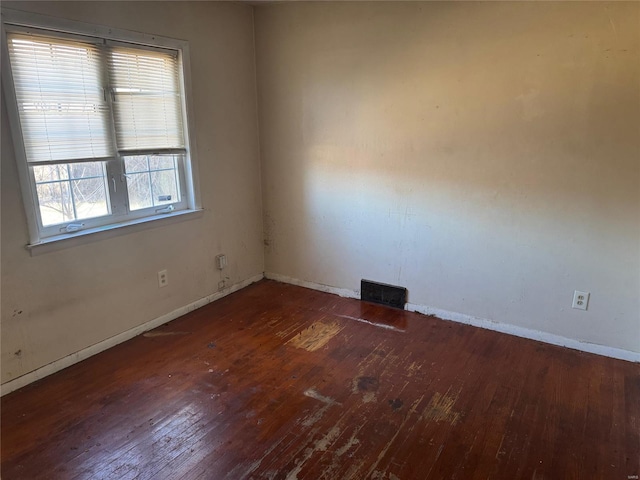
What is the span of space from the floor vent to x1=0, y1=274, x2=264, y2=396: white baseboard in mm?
1215

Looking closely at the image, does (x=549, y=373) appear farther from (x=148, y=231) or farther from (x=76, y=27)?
(x=76, y=27)

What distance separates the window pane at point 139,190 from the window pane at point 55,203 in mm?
432

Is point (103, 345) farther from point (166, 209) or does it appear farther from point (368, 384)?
point (368, 384)

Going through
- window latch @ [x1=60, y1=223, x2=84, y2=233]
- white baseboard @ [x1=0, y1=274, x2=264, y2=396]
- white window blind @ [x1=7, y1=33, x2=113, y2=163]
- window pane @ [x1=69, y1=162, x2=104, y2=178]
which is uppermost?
white window blind @ [x1=7, y1=33, x2=113, y2=163]

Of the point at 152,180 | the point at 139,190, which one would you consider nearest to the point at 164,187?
the point at 152,180

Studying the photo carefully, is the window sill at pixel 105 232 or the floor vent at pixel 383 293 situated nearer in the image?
the window sill at pixel 105 232

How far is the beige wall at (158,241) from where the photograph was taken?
2.48m

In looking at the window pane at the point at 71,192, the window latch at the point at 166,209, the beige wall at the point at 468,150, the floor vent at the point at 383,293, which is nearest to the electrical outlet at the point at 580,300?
the beige wall at the point at 468,150

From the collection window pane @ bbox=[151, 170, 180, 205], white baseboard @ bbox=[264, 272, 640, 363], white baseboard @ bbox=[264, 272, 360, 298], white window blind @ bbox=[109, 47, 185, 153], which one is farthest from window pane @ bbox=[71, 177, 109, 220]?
white baseboard @ bbox=[264, 272, 640, 363]

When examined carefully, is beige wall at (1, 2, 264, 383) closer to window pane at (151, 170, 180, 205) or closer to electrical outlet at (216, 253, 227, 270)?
electrical outlet at (216, 253, 227, 270)

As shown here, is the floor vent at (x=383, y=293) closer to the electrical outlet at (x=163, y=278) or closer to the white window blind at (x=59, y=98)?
the electrical outlet at (x=163, y=278)

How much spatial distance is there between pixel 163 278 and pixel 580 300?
3038 mm

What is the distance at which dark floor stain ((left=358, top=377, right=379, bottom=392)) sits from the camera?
8.27 ft

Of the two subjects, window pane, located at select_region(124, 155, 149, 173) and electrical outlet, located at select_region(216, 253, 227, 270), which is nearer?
window pane, located at select_region(124, 155, 149, 173)
